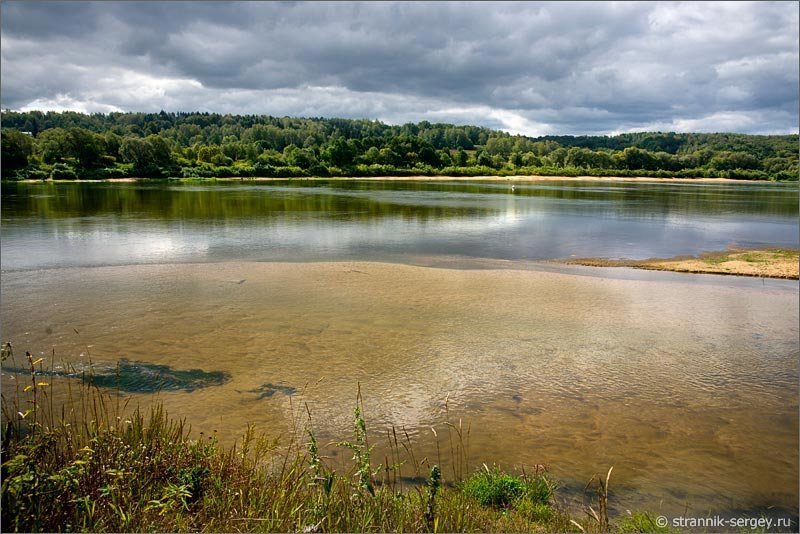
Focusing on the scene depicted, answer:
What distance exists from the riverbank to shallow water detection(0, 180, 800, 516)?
41.6 inches

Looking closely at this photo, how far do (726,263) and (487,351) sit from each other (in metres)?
15.0

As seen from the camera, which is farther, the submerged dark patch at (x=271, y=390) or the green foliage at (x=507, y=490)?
the submerged dark patch at (x=271, y=390)

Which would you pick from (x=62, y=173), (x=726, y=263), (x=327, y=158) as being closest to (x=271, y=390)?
(x=726, y=263)

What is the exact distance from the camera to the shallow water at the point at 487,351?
24.0 feet

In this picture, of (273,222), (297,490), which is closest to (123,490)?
(297,490)

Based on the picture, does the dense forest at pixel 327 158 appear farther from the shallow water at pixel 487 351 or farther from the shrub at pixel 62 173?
the shallow water at pixel 487 351

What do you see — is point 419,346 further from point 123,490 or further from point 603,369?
point 123,490

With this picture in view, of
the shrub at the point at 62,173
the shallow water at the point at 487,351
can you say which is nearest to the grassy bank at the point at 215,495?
the shallow water at the point at 487,351

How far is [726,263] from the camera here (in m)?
20.9

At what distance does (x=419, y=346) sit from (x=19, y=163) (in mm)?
92286

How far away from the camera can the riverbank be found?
19.3m

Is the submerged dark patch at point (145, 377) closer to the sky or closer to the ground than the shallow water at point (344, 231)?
closer to the ground

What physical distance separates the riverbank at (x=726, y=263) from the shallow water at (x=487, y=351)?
1.06 metres

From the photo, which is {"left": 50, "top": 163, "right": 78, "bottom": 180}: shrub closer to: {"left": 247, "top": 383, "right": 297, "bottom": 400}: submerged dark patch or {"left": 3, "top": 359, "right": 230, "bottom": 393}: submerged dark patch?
{"left": 3, "top": 359, "right": 230, "bottom": 393}: submerged dark patch
